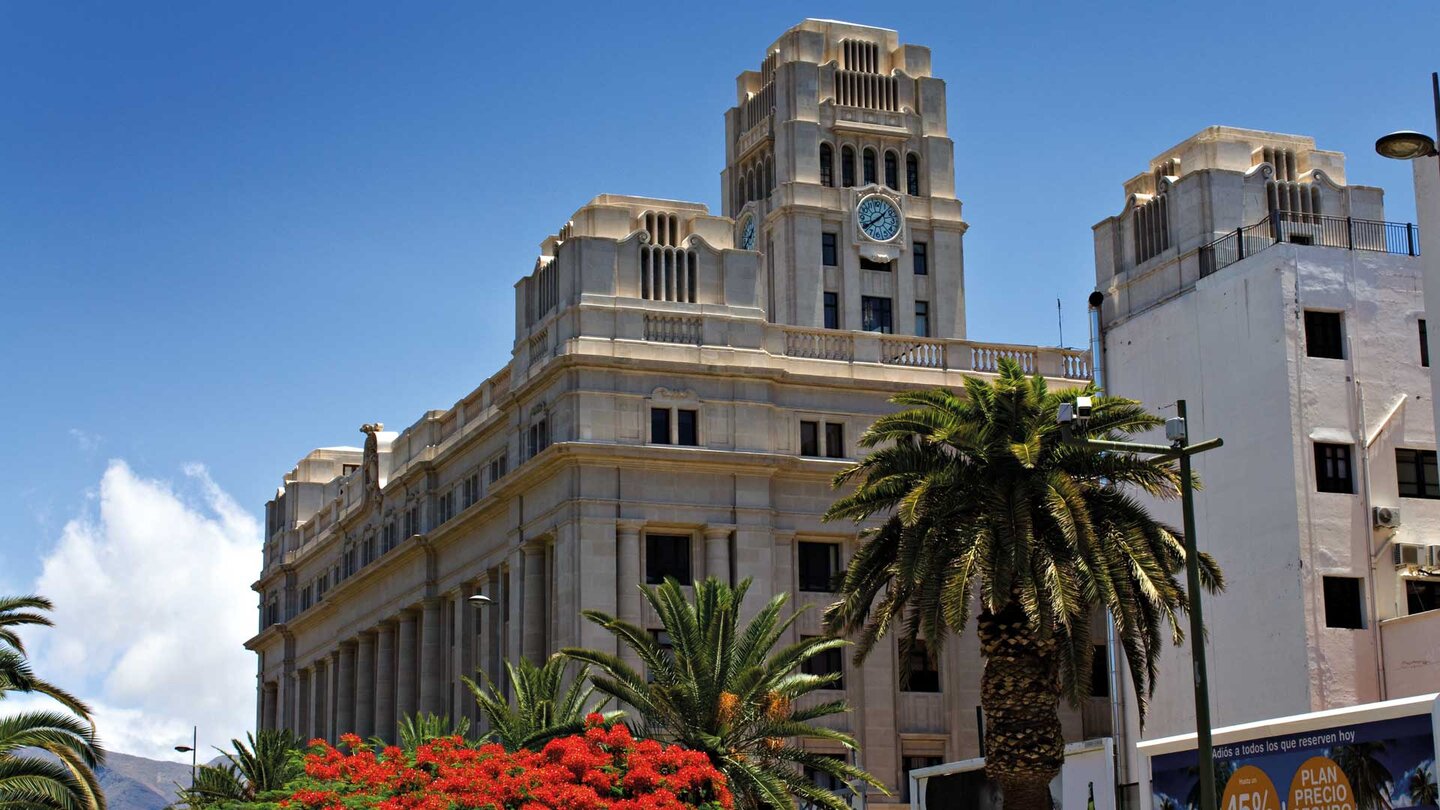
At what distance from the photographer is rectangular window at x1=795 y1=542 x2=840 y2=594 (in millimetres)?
69375

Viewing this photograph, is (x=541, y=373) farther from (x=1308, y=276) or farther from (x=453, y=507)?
(x=1308, y=276)

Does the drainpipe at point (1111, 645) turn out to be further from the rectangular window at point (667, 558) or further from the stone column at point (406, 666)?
the stone column at point (406, 666)

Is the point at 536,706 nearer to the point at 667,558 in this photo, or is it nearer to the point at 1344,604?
the point at 667,558

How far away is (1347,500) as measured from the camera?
54.2 metres

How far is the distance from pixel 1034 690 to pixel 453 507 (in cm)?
3910

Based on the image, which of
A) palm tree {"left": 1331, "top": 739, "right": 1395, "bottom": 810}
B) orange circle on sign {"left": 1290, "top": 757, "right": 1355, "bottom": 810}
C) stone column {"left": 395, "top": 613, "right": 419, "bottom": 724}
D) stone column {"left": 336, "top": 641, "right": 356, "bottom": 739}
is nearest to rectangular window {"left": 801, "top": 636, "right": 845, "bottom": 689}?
stone column {"left": 395, "top": 613, "right": 419, "bottom": 724}

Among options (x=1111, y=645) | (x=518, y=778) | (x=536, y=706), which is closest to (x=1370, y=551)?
(x=1111, y=645)

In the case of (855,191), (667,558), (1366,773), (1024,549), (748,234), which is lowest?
(1366,773)

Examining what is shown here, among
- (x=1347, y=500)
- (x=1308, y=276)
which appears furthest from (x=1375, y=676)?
(x=1308, y=276)

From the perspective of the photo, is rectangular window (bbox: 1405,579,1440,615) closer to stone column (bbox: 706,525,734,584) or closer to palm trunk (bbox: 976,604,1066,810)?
palm trunk (bbox: 976,604,1066,810)

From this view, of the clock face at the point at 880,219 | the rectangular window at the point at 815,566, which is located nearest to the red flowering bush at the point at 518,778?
the rectangular window at the point at 815,566

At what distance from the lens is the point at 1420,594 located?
54.6 metres

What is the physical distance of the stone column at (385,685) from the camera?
3369 inches

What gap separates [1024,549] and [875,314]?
1910 inches
